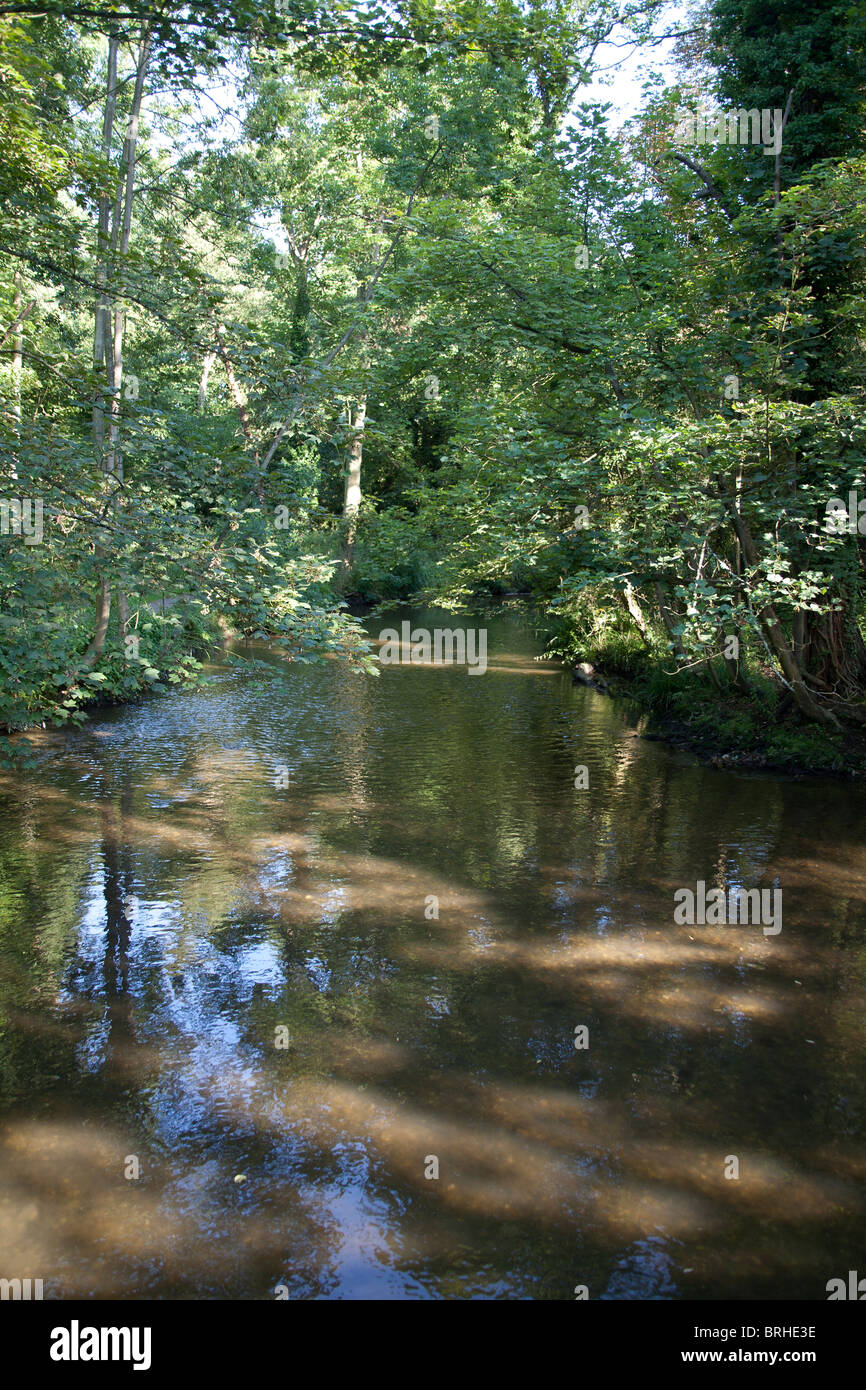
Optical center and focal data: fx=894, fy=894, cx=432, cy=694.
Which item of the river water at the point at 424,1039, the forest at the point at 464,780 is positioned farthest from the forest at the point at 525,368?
the river water at the point at 424,1039

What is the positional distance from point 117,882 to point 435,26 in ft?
23.3

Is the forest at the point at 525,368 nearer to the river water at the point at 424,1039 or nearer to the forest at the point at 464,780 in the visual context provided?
the forest at the point at 464,780

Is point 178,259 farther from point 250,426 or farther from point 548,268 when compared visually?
point 250,426

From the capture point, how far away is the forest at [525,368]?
6.52 metres

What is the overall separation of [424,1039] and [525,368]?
43.2ft

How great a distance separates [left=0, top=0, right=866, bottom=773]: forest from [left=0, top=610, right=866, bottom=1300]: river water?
1587mm

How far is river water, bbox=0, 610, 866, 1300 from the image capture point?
3785 mm

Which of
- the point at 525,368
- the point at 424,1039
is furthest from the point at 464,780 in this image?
the point at 525,368

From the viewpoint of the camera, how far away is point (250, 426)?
80.8ft

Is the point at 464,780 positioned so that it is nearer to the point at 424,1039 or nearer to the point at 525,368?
the point at 424,1039

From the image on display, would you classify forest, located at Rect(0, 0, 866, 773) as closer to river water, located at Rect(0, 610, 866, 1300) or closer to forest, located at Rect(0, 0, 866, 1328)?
forest, located at Rect(0, 0, 866, 1328)

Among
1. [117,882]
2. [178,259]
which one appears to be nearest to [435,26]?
[178,259]

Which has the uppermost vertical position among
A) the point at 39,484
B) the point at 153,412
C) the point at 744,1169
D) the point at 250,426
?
the point at 250,426

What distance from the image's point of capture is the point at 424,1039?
5355mm
